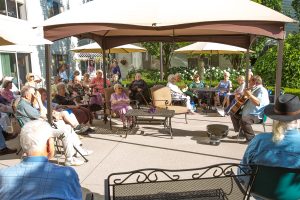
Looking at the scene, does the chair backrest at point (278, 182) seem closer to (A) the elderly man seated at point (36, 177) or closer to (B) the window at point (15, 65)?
(A) the elderly man seated at point (36, 177)

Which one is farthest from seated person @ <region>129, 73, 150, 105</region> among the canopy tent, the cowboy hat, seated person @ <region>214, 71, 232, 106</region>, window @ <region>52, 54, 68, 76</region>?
the cowboy hat

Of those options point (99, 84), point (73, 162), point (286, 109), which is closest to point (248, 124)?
point (73, 162)

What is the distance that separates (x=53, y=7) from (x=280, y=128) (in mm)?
16731

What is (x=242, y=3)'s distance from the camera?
5688mm

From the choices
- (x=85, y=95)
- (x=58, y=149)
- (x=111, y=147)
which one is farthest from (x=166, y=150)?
(x=85, y=95)

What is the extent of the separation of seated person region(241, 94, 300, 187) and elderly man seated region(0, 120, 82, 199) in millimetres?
1581

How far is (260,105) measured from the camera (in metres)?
6.76

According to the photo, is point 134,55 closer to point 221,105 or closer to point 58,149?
point 221,105

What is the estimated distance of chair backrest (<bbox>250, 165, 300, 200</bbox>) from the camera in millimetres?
2610

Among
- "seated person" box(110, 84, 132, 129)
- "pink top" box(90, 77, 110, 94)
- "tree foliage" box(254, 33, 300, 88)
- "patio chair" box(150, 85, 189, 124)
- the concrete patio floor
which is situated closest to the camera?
the concrete patio floor

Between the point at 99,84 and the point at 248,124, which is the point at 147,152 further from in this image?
the point at 99,84

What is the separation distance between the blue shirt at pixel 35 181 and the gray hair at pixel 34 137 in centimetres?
9

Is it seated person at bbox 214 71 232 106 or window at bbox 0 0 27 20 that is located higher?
window at bbox 0 0 27 20

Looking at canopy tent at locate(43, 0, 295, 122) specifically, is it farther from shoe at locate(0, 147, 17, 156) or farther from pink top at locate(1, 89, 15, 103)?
pink top at locate(1, 89, 15, 103)
